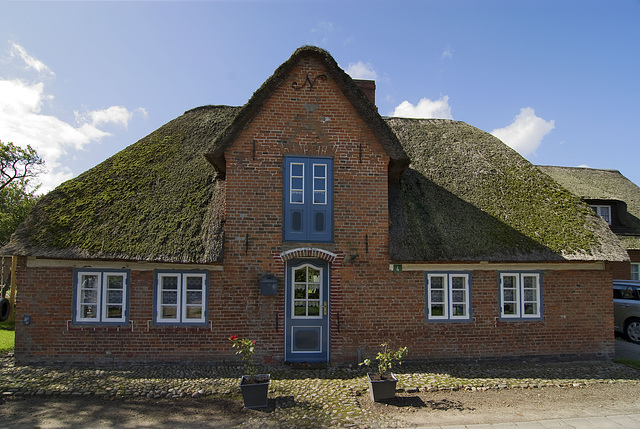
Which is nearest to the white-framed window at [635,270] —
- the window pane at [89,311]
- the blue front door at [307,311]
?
the blue front door at [307,311]

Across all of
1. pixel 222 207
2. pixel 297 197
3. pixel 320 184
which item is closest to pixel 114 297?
pixel 222 207

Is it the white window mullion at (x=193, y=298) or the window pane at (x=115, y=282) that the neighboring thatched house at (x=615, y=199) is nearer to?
the white window mullion at (x=193, y=298)

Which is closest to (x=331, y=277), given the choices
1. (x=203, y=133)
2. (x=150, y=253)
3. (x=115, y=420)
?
(x=150, y=253)

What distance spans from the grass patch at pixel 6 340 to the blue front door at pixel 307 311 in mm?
6943

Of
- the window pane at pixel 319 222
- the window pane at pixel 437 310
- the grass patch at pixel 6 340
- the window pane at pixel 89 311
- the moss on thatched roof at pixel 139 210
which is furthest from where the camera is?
the grass patch at pixel 6 340

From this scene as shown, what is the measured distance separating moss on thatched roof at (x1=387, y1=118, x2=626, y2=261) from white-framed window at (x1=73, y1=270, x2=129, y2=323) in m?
6.28

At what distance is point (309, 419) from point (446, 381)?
3.25m

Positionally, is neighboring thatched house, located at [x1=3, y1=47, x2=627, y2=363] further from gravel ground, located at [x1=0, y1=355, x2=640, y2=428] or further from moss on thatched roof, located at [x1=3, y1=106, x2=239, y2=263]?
gravel ground, located at [x1=0, y1=355, x2=640, y2=428]

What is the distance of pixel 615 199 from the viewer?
1916 centimetres

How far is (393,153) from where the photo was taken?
30.9ft

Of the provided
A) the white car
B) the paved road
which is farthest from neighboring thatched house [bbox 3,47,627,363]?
the white car

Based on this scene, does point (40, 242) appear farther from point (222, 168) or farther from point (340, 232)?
point (340, 232)

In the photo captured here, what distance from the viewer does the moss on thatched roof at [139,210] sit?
8734mm

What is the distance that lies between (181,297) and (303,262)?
9.49 ft
